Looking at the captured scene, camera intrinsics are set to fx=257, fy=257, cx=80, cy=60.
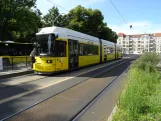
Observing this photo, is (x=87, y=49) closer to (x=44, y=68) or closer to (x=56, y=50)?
(x=56, y=50)

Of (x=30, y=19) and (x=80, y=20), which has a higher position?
(x=80, y=20)

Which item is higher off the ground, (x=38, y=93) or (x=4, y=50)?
(x=4, y=50)

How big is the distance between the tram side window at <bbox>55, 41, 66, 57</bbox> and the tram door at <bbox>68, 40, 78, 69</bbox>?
1.15 m

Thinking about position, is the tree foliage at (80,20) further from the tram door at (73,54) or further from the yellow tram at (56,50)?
the yellow tram at (56,50)

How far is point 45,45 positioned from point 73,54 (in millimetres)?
3412

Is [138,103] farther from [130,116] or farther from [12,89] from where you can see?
[12,89]

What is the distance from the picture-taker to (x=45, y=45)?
1708cm

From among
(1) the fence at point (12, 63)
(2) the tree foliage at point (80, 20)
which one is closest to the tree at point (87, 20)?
(2) the tree foliage at point (80, 20)

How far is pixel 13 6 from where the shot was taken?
33.4 meters

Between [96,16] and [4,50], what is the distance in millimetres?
34265

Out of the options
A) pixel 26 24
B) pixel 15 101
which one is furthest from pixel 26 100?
pixel 26 24

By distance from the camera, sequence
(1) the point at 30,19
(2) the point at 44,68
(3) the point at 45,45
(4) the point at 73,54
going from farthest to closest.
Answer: (1) the point at 30,19 → (4) the point at 73,54 → (3) the point at 45,45 → (2) the point at 44,68

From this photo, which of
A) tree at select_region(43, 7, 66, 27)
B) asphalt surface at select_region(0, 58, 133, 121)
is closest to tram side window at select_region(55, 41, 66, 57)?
asphalt surface at select_region(0, 58, 133, 121)

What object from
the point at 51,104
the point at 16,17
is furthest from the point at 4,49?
the point at 51,104
